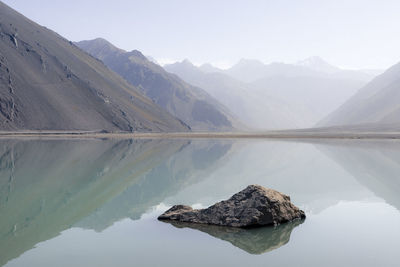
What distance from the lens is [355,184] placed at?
25.8 metres

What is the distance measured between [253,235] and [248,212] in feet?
4.64

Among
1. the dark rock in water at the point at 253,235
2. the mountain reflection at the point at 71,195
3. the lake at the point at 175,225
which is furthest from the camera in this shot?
the mountain reflection at the point at 71,195

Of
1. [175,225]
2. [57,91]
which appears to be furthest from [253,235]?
[57,91]

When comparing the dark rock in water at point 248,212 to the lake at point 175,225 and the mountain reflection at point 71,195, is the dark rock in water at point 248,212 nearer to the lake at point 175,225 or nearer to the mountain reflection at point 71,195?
the lake at point 175,225

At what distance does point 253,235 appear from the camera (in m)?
12.8

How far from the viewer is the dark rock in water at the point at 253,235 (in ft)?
37.9

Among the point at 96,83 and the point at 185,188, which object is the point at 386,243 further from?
the point at 96,83

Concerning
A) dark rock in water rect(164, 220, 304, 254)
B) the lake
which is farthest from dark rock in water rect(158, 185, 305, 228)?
the lake

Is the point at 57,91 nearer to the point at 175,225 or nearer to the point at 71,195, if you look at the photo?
the point at 71,195

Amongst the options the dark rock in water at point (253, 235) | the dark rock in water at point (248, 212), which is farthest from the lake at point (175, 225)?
the dark rock in water at point (248, 212)

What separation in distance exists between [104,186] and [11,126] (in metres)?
90.5

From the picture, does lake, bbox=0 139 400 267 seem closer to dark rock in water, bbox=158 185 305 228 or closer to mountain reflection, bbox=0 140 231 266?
mountain reflection, bbox=0 140 231 266

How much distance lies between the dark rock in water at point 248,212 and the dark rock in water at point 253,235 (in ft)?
0.94

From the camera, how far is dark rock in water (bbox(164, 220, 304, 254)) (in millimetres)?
11543
